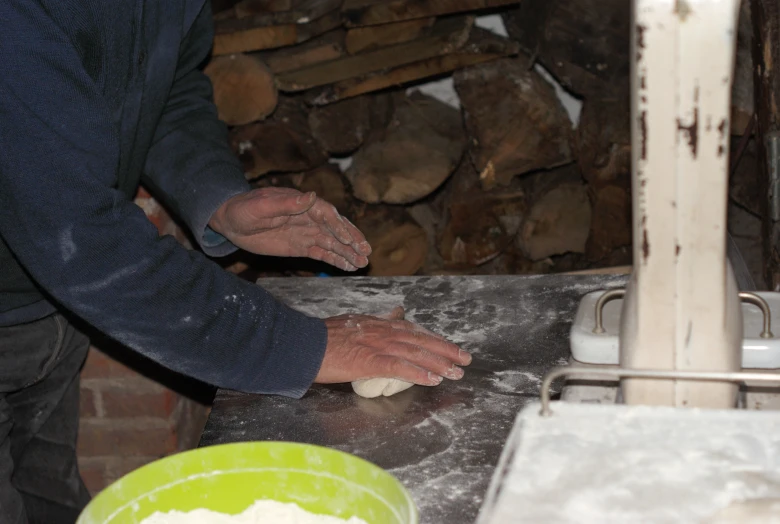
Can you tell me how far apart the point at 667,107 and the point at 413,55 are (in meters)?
1.71

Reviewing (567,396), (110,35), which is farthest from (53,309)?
(567,396)

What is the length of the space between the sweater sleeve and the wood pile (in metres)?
0.52

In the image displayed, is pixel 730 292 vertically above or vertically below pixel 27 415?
above

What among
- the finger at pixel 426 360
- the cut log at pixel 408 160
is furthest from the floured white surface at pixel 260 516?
the cut log at pixel 408 160

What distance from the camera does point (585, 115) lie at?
2.39 metres

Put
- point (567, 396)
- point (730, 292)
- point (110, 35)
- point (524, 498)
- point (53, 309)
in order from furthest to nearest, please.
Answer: point (53, 309) < point (110, 35) < point (567, 396) < point (730, 292) < point (524, 498)

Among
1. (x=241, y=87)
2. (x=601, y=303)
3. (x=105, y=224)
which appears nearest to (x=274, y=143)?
(x=241, y=87)

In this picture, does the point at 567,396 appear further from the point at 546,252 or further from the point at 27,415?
the point at 546,252

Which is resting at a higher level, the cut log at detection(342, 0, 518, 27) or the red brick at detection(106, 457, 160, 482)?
the cut log at detection(342, 0, 518, 27)

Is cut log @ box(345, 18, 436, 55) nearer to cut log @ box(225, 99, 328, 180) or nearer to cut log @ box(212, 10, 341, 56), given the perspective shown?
cut log @ box(212, 10, 341, 56)

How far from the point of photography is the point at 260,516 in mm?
851

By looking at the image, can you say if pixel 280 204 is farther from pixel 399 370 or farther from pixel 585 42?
pixel 585 42

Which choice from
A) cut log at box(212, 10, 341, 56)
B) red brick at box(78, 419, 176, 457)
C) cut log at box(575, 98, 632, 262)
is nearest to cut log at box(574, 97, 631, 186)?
cut log at box(575, 98, 632, 262)

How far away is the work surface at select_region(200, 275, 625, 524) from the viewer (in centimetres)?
99
